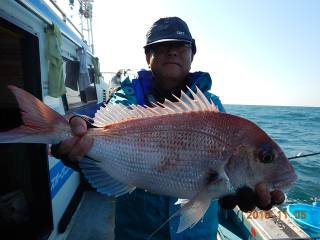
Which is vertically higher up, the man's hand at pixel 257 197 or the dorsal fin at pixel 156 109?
the dorsal fin at pixel 156 109

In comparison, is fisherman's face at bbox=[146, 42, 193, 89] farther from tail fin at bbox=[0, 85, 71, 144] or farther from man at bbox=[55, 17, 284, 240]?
tail fin at bbox=[0, 85, 71, 144]

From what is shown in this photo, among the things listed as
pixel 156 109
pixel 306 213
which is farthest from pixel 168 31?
pixel 306 213

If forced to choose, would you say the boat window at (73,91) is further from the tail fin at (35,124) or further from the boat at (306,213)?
the boat at (306,213)

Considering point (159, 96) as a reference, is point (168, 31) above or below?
above

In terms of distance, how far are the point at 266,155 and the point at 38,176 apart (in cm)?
284

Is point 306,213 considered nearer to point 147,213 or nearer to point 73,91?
point 147,213

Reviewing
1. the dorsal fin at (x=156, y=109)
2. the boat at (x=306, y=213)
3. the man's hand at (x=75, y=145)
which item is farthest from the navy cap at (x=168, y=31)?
the boat at (x=306, y=213)

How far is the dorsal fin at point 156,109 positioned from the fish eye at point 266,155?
396mm

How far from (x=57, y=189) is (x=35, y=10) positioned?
2.41 metres

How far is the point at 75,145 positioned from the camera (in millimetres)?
1976

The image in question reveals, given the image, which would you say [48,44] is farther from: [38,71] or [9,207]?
[9,207]

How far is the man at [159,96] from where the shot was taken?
7.58 feet

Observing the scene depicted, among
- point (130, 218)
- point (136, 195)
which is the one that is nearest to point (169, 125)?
point (136, 195)

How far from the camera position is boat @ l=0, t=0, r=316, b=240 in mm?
3498
